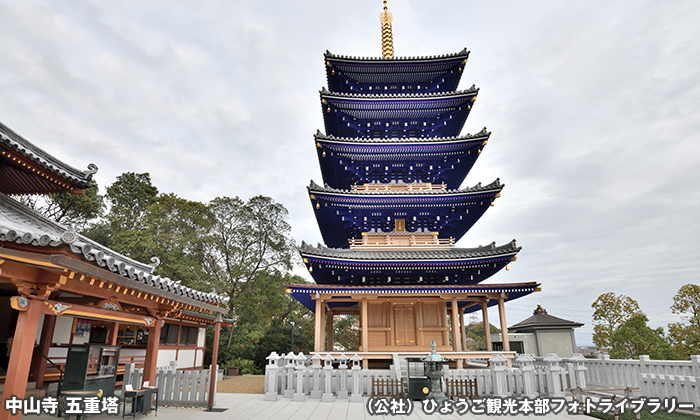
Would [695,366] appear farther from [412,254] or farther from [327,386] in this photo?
[327,386]

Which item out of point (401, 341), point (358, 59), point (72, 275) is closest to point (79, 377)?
point (72, 275)

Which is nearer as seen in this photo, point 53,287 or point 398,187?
point 53,287

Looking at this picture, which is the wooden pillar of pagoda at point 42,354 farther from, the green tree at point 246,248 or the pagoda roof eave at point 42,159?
the green tree at point 246,248

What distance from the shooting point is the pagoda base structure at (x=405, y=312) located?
16.6 m

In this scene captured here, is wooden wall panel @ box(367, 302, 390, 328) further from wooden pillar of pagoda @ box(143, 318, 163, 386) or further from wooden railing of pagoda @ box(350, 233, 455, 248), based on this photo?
wooden pillar of pagoda @ box(143, 318, 163, 386)

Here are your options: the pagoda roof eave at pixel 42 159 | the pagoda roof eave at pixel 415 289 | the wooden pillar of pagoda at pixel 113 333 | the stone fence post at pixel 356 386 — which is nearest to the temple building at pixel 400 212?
the pagoda roof eave at pixel 415 289

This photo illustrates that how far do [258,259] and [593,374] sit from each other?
80.9 ft

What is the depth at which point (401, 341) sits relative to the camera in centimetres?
1778

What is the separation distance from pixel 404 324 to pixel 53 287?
1514cm

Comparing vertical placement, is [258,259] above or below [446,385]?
above

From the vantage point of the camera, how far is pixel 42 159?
29.8 feet

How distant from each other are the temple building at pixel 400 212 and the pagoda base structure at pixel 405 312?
5 centimetres

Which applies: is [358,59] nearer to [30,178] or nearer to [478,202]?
[478,202]

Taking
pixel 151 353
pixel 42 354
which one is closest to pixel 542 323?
pixel 151 353
